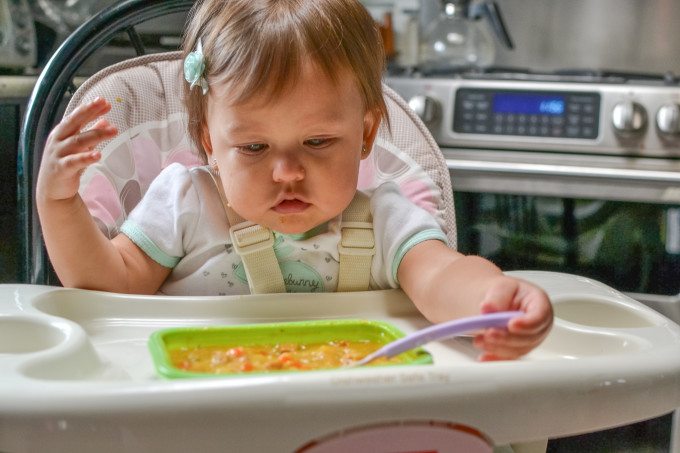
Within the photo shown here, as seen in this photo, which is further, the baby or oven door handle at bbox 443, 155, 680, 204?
oven door handle at bbox 443, 155, 680, 204

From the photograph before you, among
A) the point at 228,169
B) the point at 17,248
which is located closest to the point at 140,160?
the point at 228,169

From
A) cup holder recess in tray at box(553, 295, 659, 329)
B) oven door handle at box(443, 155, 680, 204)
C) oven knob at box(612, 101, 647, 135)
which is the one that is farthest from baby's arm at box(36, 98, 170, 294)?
oven knob at box(612, 101, 647, 135)

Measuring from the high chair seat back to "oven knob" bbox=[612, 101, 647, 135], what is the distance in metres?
0.65

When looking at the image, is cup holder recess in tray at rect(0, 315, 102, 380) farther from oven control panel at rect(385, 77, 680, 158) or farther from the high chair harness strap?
oven control panel at rect(385, 77, 680, 158)

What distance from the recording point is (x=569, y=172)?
169 cm

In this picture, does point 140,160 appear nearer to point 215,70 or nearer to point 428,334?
point 215,70

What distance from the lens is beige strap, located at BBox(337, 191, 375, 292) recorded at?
0.96 meters

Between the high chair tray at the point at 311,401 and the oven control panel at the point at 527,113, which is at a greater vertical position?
the high chair tray at the point at 311,401

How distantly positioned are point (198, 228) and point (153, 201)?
7 cm

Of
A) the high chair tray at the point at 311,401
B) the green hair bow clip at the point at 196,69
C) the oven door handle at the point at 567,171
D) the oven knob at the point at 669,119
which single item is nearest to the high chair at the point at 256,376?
the high chair tray at the point at 311,401

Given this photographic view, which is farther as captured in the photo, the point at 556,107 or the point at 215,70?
the point at 556,107

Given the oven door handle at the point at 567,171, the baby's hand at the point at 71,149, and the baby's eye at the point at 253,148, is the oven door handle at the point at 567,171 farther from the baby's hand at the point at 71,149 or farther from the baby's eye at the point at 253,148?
the baby's hand at the point at 71,149

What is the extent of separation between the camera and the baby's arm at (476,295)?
0.65m

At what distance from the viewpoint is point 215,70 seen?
0.90m
